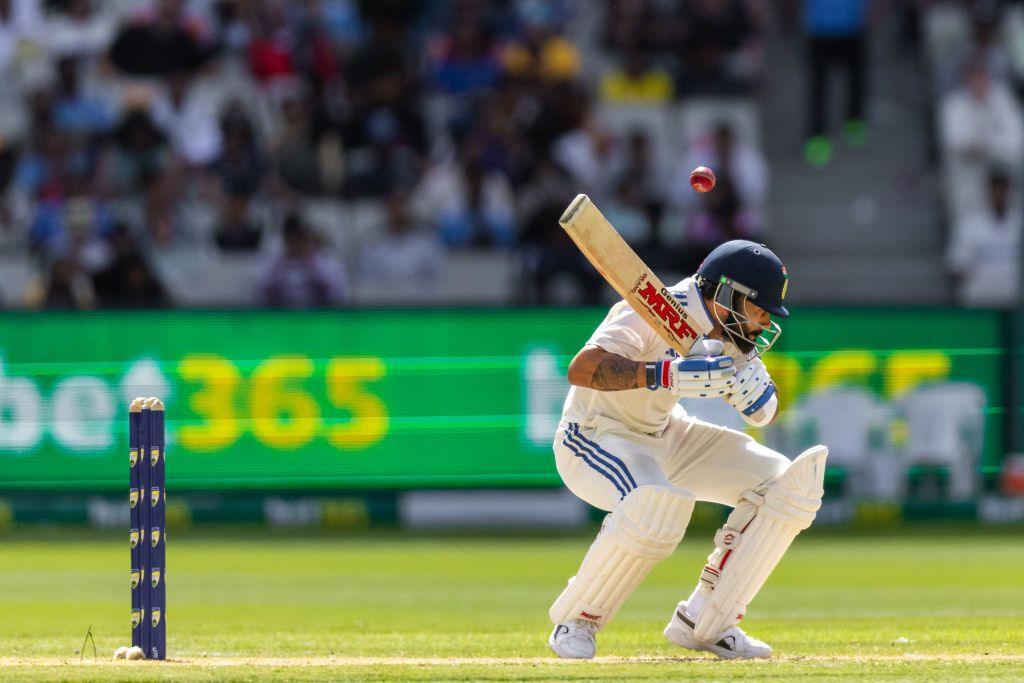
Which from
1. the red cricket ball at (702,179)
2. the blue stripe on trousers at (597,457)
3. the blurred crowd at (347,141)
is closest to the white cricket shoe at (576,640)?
the blue stripe on trousers at (597,457)

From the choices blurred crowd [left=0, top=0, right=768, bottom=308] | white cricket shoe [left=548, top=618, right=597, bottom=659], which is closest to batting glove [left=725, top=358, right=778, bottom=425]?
white cricket shoe [left=548, top=618, right=597, bottom=659]

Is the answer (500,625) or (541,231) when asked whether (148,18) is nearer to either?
(541,231)

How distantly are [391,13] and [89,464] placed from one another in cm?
587

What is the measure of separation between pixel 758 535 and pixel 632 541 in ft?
1.90

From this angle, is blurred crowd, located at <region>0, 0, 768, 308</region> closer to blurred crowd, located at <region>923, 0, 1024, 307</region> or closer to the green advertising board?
the green advertising board

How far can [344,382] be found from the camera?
1301 cm

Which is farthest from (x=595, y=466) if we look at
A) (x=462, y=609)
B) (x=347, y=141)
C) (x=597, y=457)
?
(x=347, y=141)

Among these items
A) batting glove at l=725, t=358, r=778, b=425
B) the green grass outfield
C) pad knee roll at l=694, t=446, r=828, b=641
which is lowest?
the green grass outfield

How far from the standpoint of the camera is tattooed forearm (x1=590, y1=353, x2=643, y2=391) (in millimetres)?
6258

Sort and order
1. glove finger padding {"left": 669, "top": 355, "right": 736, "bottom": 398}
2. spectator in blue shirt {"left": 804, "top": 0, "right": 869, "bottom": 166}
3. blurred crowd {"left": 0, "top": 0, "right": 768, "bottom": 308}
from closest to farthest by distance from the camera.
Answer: glove finger padding {"left": 669, "top": 355, "right": 736, "bottom": 398} < blurred crowd {"left": 0, "top": 0, "right": 768, "bottom": 308} < spectator in blue shirt {"left": 804, "top": 0, "right": 869, "bottom": 166}

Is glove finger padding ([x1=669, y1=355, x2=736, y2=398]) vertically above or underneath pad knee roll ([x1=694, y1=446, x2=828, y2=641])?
above

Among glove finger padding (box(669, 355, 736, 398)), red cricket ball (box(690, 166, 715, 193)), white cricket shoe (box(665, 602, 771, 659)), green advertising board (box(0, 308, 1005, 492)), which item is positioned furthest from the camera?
green advertising board (box(0, 308, 1005, 492))

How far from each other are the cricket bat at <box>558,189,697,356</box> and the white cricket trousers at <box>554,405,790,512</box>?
446 mm

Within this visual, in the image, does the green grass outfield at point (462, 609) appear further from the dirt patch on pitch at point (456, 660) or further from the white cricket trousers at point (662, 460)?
the white cricket trousers at point (662, 460)
